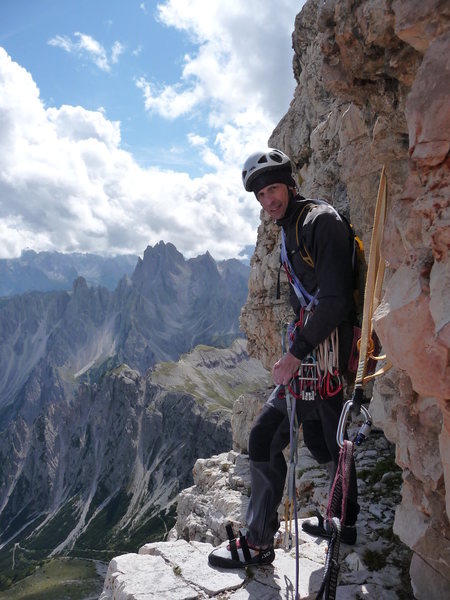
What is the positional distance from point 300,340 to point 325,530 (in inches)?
160

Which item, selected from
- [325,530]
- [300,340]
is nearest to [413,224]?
[300,340]

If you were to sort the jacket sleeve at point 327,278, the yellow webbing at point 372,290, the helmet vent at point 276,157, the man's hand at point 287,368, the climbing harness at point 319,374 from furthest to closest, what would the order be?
1. the helmet vent at point 276,157
2. the climbing harness at point 319,374
3. the man's hand at point 287,368
4. the jacket sleeve at point 327,278
5. the yellow webbing at point 372,290

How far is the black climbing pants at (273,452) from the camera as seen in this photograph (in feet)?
22.9

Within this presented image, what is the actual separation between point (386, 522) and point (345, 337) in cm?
407

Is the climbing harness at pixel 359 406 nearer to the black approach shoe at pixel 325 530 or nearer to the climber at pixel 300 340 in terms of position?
the climber at pixel 300 340

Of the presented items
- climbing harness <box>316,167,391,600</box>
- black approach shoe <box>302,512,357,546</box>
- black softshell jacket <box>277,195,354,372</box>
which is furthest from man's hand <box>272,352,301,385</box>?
black approach shoe <box>302,512,357,546</box>

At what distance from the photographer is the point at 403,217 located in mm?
5141

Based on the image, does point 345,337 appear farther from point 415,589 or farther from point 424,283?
point 415,589

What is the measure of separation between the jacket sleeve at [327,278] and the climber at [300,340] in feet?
0.05

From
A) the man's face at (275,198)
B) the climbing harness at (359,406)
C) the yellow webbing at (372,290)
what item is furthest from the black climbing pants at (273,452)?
the man's face at (275,198)

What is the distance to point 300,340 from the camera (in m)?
Result: 6.52

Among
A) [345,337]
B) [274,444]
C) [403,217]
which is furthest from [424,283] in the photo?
[274,444]

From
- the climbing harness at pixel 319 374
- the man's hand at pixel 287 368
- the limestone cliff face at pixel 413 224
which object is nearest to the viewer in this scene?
the limestone cliff face at pixel 413 224

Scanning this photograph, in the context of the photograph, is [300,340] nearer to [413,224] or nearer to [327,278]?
[327,278]
